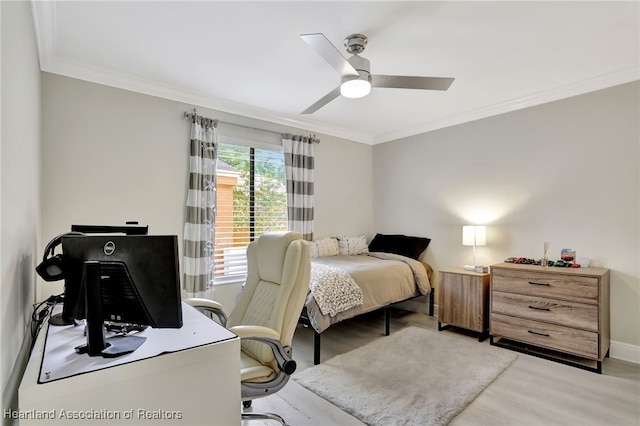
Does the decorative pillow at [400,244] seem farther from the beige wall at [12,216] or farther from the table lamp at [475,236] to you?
the beige wall at [12,216]

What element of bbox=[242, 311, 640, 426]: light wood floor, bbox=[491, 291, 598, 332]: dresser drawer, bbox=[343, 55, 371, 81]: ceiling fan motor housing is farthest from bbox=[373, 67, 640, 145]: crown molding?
bbox=[242, 311, 640, 426]: light wood floor

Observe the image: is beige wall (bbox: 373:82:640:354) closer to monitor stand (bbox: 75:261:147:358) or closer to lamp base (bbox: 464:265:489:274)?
lamp base (bbox: 464:265:489:274)

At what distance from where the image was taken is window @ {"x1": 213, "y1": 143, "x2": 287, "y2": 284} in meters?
3.66

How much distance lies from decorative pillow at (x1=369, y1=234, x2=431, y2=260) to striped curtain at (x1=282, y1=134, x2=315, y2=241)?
1.12m

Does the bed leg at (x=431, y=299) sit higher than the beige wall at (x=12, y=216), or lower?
lower

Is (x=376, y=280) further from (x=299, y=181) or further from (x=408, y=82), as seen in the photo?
(x=408, y=82)

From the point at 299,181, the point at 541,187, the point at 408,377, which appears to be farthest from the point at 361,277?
the point at 541,187

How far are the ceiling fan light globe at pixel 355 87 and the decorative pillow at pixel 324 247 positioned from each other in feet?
7.20

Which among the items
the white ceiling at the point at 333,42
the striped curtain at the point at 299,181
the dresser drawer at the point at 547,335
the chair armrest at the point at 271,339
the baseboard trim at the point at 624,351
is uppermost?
the white ceiling at the point at 333,42

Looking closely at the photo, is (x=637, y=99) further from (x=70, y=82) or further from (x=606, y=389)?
(x=70, y=82)

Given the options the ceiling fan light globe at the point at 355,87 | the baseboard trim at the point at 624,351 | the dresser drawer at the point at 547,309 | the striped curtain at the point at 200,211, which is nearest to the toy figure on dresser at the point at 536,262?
the dresser drawer at the point at 547,309

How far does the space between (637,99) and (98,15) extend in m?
4.26

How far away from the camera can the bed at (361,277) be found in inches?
114

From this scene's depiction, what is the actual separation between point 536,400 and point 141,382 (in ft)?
8.25
